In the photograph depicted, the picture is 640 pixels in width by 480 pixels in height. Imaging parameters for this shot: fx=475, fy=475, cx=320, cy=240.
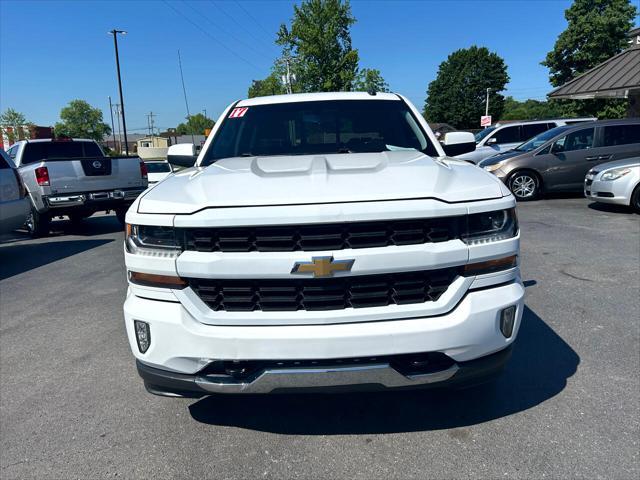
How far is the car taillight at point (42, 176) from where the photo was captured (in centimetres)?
895

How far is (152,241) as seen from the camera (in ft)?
7.55

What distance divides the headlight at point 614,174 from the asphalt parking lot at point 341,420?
5616mm

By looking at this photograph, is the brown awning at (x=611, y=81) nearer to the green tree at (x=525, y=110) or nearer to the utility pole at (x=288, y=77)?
the utility pole at (x=288, y=77)

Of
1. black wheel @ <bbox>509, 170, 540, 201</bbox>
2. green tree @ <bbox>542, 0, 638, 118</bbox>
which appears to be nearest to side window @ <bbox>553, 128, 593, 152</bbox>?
black wheel @ <bbox>509, 170, 540, 201</bbox>

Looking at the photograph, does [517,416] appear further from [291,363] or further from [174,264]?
[174,264]

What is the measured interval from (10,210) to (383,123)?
6.62 m

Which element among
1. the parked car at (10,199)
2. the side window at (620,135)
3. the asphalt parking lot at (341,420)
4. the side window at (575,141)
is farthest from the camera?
the side window at (575,141)

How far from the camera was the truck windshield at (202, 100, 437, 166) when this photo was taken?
363 centimetres

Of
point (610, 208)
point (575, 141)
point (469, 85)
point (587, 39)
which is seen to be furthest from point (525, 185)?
point (469, 85)

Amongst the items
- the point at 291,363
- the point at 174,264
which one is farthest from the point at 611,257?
the point at 174,264

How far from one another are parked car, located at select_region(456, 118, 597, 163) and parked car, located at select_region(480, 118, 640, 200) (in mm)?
3342

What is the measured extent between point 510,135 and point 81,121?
349 ft

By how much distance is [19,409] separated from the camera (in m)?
3.05

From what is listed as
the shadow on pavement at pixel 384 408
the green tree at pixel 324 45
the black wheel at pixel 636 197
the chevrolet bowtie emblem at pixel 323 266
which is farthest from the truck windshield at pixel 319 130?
the green tree at pixel 324 45
